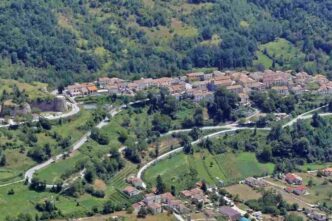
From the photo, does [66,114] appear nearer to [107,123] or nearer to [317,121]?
[107,123]

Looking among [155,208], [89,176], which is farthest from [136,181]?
[155,208]

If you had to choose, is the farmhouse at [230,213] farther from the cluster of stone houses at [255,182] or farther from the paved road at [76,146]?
the paved road at [76,146]

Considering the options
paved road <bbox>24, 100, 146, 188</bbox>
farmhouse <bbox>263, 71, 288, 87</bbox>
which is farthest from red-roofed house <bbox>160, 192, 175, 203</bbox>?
farmhouse <bbox>263, 71, 288, 87</bbox>

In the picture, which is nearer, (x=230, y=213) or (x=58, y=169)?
(x=230, y=213)

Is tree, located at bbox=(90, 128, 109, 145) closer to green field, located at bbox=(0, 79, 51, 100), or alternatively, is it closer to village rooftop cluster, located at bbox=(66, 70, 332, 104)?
green field, located at bbox=(0, 79, 51, 100)

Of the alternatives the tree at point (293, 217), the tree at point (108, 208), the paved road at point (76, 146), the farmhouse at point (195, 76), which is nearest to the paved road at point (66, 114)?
the paved road at point (76, 146)

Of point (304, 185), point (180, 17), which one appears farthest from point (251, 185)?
point (180, 17)
